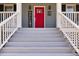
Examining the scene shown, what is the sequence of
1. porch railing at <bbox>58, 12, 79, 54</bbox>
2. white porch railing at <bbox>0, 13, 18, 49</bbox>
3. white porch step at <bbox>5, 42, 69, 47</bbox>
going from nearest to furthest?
porch railing at <bbox>58, 12, 79, 54</bbox>, white porch railing at <bbox>0, 13, 18, 49</bbox>, white porch step at <bbox>5, 42, 69, 47</bbox>

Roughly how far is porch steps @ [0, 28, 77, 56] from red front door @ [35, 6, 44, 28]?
16.4ft

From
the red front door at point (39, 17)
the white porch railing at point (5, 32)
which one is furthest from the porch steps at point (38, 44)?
the red front door at point (39, 17)

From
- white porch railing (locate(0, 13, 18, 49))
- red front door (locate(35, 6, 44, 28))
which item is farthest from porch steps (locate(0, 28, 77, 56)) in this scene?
red front door (locate(35, 6, 44, 28))

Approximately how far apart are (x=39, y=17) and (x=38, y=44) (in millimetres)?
7206

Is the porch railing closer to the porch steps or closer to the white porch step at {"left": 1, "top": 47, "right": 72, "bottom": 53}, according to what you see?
the porch steps

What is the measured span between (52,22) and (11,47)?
777 centimetres

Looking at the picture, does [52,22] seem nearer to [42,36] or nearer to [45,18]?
[45,18]

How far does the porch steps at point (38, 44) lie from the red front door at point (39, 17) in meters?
5.00

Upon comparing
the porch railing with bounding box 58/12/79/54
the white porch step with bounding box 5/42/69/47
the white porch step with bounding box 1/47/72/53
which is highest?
the porch railing with bounding box 58/12/79/54

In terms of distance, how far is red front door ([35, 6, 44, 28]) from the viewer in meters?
15.6

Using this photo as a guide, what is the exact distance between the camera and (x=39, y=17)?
51.4ft

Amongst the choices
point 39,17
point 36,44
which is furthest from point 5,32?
point 39,17

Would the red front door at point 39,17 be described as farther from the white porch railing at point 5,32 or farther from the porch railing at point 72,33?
the white porch railing at point 5,32

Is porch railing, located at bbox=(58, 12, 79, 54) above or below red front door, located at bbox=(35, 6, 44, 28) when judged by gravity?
below
